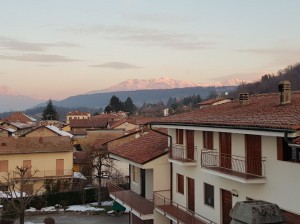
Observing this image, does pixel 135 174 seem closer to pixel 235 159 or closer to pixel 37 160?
pixel 235 159

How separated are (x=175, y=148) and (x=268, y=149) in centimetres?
772

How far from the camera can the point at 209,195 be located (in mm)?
18297

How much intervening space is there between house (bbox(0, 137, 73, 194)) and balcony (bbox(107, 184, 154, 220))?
1918 cm

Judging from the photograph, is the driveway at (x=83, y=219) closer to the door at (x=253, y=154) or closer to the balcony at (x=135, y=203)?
the balcony at (x=135, y=203)

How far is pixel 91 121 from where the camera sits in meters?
107

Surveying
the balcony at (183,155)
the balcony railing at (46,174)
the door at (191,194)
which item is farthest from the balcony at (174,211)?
the balcony railing at (46,174)

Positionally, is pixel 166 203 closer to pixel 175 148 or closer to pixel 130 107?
pixel 175 148

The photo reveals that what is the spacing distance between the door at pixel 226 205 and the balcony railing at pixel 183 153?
2.76m

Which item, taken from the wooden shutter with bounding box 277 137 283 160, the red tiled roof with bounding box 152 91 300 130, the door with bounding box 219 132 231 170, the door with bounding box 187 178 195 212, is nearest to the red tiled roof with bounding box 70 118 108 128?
the door with bounding box 187 178 195 212

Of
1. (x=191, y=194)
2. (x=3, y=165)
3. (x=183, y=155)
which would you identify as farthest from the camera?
(x=3, y=165)

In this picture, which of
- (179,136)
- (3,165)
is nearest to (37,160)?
(3,165)

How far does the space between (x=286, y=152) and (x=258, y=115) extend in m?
2.31

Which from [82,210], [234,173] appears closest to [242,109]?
[234,173]

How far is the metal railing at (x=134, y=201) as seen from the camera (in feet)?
71.3
